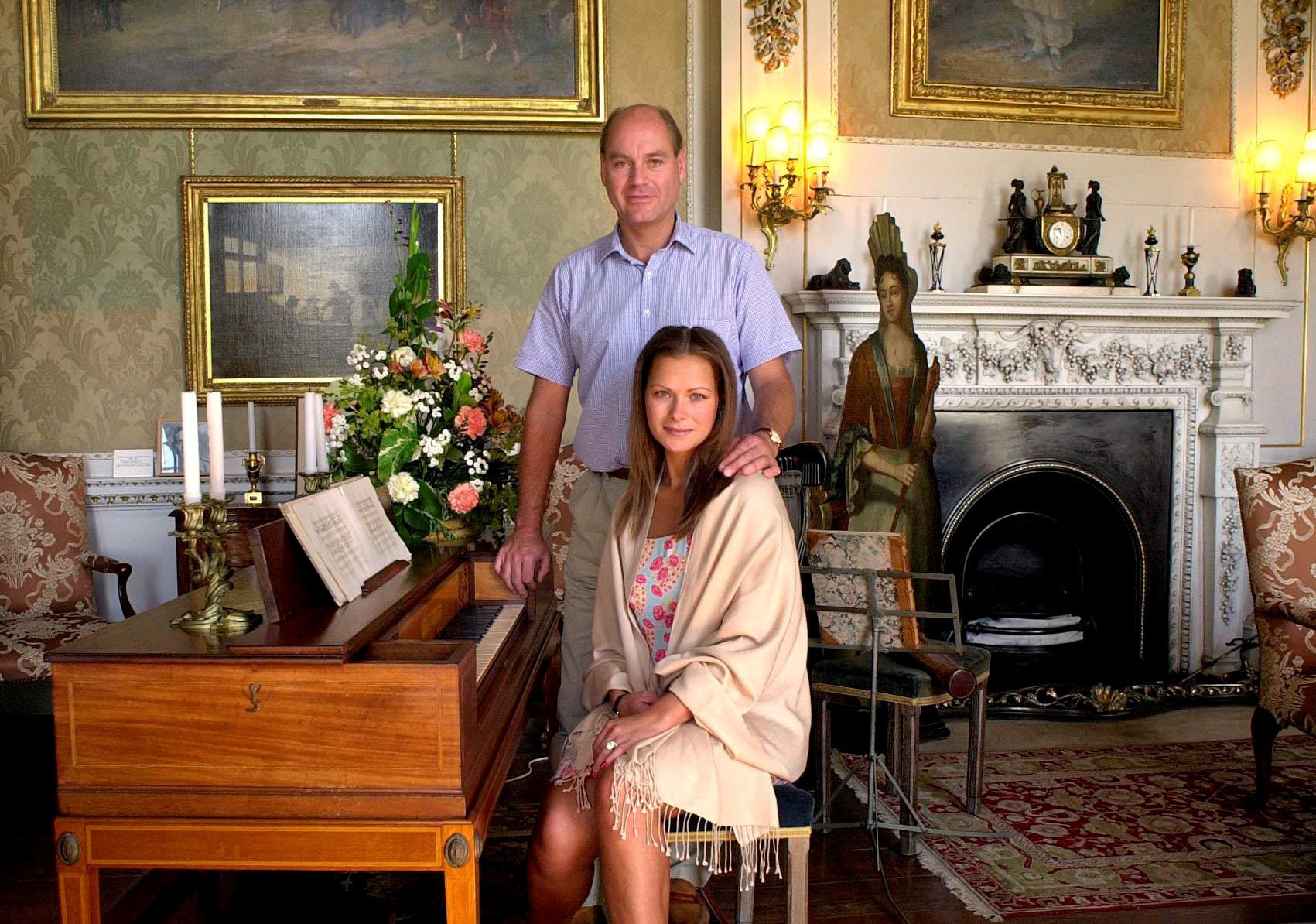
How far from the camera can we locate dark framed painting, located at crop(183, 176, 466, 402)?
461 centimetres

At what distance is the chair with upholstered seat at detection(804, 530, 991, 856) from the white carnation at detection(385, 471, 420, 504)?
1.13 meters

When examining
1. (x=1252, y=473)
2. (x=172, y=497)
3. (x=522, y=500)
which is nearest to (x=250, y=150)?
(x=172, y=497)

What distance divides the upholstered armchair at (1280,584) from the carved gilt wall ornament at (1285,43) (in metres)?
2.65

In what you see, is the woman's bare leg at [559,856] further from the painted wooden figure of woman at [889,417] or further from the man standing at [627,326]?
the painted wooden figure of woman at [889,417]

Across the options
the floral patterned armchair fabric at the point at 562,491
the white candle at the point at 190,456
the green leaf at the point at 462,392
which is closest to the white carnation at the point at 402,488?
the green leaf at the point at 462,392

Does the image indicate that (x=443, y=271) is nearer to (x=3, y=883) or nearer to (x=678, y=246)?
(x=678, y=246)

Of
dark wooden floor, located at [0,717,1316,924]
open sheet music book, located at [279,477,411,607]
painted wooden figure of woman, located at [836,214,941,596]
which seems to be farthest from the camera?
painted wooden figure of woman, located at [836,214,941,596]

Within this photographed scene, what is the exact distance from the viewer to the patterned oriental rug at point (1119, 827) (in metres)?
2.91

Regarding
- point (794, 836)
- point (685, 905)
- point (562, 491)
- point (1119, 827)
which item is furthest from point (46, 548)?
point (1119, 827)

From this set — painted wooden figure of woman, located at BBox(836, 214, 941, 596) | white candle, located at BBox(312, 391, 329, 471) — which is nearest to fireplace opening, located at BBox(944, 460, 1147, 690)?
painted wooden figure of woman, located at BBox(836, 214, 941, 596)

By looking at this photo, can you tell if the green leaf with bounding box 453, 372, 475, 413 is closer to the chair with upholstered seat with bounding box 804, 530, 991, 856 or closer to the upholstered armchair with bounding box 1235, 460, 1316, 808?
the chair with upholstered seat with bounding box 804, 530, 991, 856

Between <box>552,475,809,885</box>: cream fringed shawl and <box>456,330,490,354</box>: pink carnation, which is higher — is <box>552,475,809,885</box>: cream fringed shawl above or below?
below

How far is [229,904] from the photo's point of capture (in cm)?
259

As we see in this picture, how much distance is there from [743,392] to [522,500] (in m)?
0.65
